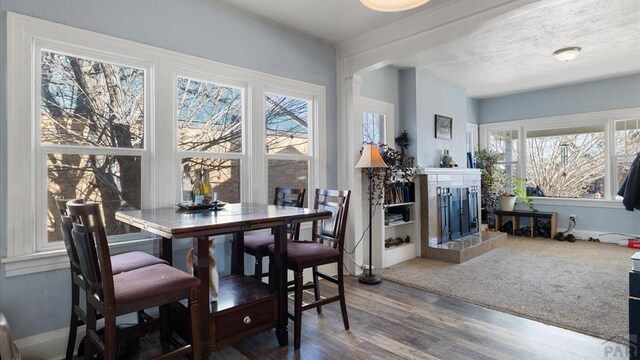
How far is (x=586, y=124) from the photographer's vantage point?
5832 millimetres

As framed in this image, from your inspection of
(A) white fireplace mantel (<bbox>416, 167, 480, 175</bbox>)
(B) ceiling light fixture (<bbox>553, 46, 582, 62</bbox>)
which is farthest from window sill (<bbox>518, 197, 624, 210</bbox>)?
(B) ceiling light fixture (<bbox>553, 46, 582, 62</bbox>)

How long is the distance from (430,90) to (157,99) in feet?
12.3

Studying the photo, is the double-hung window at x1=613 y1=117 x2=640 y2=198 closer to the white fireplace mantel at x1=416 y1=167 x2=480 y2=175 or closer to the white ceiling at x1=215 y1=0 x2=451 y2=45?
the white fireplace mantel at x1=416 y1=167 x2=480 y2=175

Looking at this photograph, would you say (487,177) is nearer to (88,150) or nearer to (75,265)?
(88,150)

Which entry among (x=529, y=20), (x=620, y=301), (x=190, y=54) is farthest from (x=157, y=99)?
(x=620, y=301)

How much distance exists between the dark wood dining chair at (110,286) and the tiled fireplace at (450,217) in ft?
11.5

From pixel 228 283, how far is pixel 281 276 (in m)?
0.46

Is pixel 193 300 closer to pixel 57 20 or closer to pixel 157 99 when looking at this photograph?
pixel 157 99

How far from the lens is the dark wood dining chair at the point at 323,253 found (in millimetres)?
2244

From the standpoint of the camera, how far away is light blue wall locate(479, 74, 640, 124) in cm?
544

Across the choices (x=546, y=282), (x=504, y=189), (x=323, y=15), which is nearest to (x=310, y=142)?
(x=323, y=15)

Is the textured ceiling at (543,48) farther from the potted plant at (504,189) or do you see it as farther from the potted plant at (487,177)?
the potted plant at (504,189)

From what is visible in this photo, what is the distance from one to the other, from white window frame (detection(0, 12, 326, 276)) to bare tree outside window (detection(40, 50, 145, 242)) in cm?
6

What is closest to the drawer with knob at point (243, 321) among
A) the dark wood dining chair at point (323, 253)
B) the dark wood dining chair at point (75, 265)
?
the dark wood dining chair at point (323, 253)
